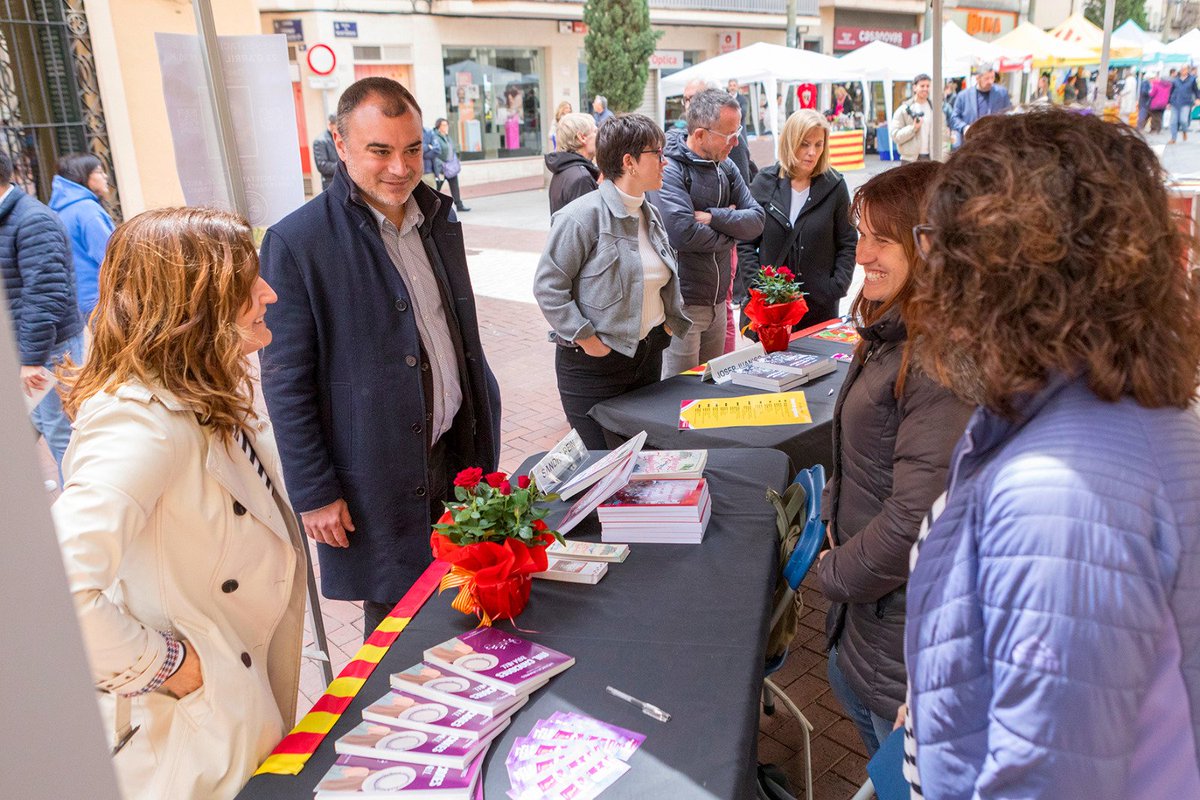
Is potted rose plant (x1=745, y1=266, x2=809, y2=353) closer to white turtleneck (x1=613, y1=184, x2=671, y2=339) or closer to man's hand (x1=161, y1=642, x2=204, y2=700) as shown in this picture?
white turtleneck (x1=613, y1=184, x2=671, y2=339)

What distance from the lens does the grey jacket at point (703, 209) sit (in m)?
4.14

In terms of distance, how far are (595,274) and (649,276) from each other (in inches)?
10.2

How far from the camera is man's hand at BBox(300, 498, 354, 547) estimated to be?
2.29 meters

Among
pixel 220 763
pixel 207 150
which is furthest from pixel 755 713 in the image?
pixel 207 150

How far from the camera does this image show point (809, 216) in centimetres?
418

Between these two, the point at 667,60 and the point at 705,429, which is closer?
the point at 705,429

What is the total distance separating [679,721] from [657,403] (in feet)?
5.83

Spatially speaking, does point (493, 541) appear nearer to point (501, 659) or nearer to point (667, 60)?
point (501, 659)

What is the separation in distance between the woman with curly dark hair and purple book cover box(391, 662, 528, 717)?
2.32 ft

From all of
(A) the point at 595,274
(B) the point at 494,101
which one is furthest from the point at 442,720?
(B) the point at 494,101

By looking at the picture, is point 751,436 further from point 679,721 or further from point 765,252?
point 765,252

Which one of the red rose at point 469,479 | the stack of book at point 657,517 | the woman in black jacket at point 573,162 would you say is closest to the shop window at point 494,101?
the woman in black jacket at point 573,162

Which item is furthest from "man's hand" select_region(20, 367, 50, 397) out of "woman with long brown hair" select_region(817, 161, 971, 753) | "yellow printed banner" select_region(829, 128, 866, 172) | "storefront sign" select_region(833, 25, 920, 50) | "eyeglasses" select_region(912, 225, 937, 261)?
"storefront sign" select_region(833, 25, 920, 50)

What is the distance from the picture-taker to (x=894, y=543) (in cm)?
165
